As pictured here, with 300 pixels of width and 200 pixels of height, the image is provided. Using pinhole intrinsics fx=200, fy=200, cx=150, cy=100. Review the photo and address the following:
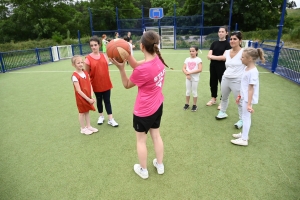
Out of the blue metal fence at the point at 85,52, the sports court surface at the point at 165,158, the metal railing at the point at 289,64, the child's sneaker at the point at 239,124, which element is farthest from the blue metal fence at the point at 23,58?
the metal railing at the point at 289,64

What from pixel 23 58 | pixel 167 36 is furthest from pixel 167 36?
pixel 23 58

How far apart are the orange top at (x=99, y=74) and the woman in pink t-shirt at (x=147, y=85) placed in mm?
1619

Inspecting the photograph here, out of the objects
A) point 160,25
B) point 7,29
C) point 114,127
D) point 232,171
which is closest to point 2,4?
point 7,29

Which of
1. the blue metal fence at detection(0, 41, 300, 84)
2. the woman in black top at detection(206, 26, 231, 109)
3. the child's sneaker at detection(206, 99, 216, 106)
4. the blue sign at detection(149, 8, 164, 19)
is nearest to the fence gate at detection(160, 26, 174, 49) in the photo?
the blue sign at detection(149, 8, 164, 19)

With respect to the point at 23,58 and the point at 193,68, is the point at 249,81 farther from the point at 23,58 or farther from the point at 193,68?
the point at 23,58

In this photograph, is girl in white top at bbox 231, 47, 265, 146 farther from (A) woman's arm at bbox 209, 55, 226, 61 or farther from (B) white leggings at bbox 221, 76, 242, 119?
(A) woman's arm at bbox 209, 55, 226, 61

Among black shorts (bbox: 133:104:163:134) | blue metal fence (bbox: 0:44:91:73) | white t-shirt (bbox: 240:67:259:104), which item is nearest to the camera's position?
black shorts (bbox: 133:104:163:134)

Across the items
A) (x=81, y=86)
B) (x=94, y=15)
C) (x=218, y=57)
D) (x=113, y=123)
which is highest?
(x=94, y=15)

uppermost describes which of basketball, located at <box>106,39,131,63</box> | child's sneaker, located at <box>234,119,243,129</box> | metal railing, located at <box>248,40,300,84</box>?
basketball, located at <box>106,39,131,63</box>

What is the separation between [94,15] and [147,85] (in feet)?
112

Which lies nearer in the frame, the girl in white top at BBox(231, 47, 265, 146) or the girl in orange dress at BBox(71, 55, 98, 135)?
the girl in white top at BBox(231, 47, 265, 146)

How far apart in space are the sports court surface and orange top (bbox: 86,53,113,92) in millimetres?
912

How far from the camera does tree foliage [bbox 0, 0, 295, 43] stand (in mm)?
28016

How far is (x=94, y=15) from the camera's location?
3212 cm
